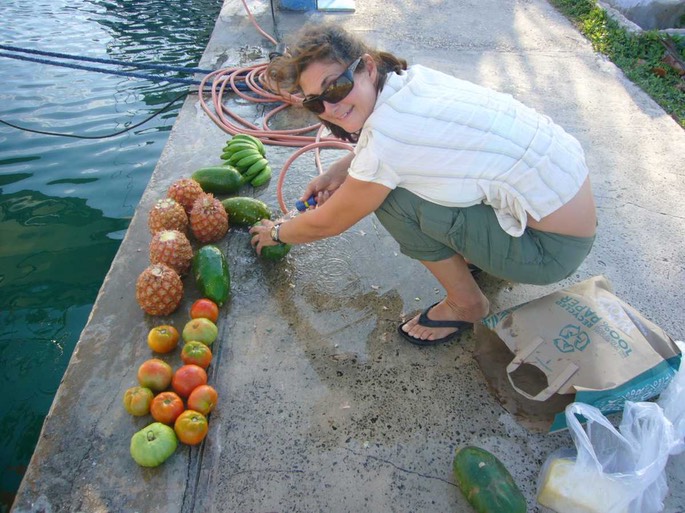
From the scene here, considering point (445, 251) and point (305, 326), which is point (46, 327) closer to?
point (305, 326)

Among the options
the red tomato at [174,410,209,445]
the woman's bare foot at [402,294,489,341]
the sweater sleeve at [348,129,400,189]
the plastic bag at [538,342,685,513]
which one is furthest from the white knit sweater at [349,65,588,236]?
the red tomato at [174,410,209,445]

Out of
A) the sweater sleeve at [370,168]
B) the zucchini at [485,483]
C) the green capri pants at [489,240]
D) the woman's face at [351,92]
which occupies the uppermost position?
the woman's face at [351,92]

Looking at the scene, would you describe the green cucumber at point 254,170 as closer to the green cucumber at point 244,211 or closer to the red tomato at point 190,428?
the green cucumber at point 244,211

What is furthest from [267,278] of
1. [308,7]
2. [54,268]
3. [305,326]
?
[308,7]

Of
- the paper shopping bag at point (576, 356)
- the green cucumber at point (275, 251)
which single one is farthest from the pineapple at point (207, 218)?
the paper shopping bag at point (576, 356)

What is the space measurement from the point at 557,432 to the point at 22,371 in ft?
10.4

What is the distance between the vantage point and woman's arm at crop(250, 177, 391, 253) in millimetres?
2025

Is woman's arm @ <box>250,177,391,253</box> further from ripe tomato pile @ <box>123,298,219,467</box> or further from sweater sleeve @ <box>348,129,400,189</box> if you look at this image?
ripe tomato pile @ <box>123,298,219,467</box>

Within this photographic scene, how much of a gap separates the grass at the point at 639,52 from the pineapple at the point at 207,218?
14.7 feet

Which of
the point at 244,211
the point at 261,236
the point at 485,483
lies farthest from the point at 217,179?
the point at 485,483

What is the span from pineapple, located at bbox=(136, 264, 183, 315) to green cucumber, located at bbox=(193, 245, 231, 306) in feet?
0.44

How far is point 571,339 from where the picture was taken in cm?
204

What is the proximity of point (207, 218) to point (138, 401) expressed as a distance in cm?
122

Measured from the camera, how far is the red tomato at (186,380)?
212 cm
